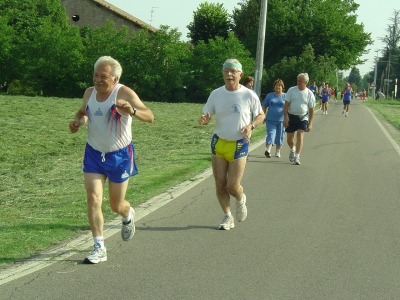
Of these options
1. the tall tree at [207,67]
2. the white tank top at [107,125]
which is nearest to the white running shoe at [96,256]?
the white tank top at [107,125]

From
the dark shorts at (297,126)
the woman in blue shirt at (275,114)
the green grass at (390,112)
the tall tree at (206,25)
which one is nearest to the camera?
the dark shorts at (297,126)

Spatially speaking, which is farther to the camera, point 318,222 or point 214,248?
point 318,222

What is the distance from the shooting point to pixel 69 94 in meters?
54.4

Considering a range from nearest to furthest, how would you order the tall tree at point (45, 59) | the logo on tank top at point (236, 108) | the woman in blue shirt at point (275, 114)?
the logo on tank top at point (236, 108) → the woman in blue shirt at point (275, 114) → the tall tree at point (45, 59)

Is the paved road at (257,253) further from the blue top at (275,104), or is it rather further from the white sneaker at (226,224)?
the blue top at (275,104)

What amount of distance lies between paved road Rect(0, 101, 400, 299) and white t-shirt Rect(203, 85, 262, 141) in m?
1.14

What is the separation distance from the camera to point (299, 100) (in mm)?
14383

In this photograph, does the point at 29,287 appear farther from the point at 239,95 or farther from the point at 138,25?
the point at 138,25

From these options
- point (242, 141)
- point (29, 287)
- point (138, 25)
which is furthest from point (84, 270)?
point (138, 25)

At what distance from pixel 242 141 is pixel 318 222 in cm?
154

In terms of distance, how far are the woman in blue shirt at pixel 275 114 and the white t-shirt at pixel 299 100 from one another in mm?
892

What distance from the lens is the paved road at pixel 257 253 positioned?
581 centimetres

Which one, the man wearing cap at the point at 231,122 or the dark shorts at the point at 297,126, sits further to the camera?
the dark shorts at the point at 297,126

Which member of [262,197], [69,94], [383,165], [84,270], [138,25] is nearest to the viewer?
[84,270]
